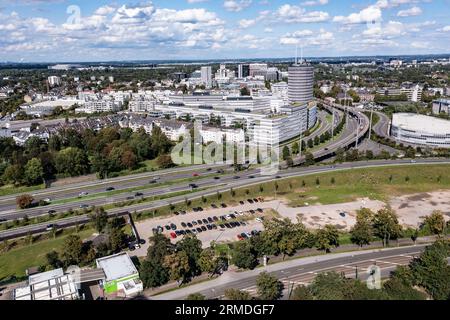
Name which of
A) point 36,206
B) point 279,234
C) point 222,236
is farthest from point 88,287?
point 36,206

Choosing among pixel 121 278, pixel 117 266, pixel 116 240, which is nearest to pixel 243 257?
pixel 121 278

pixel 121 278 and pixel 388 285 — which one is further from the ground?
pixel 388 285

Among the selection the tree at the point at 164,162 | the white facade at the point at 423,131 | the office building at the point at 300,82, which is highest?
the office building at the point at 300,82

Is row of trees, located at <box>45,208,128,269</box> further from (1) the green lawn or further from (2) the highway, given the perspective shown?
(2) the highway

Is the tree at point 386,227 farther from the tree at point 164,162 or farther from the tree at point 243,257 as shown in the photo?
the tree at point 164,162

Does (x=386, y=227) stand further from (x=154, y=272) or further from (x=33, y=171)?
(x=33, y=171)

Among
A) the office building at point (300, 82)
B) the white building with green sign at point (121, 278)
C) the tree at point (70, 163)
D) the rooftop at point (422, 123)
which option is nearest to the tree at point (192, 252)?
the white building with green sign at point (121, 278)

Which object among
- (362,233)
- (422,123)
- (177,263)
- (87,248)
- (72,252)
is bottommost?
(87,248)
